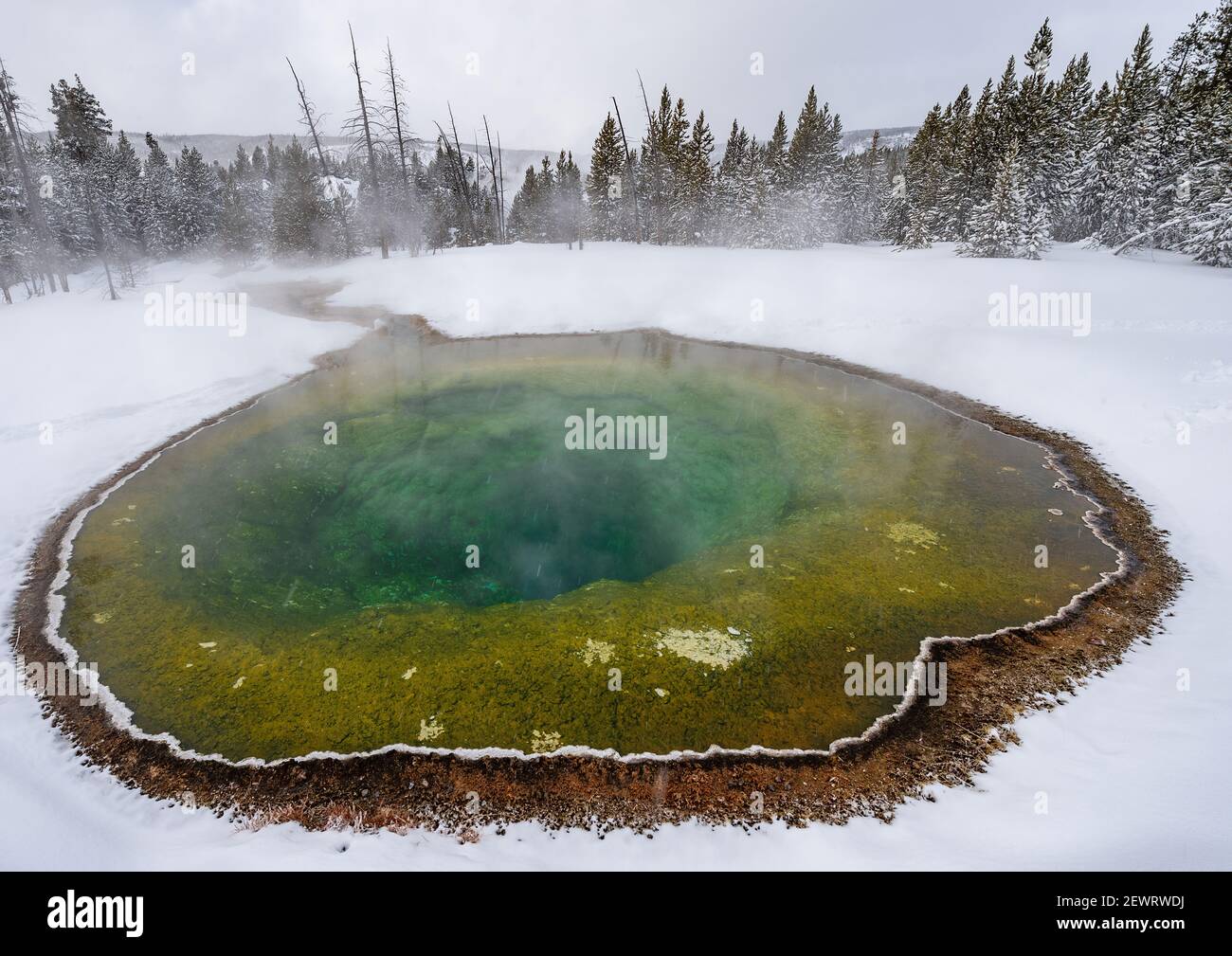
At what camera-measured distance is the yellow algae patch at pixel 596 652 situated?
6582 millimetres

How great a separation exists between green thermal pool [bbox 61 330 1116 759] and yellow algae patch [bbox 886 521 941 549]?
0.05 m

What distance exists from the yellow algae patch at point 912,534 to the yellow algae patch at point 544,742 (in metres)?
6.32

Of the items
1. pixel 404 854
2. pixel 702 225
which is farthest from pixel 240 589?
pixel 702 225

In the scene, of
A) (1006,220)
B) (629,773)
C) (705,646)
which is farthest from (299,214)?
(629,773)

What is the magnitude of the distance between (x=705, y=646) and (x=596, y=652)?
4.51ft

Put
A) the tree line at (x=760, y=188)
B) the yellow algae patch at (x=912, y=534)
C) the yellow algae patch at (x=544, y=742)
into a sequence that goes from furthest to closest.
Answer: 1. the tree line at (x=760, y=188)
2. the yellow algae patch at (x=912, y=534)
3. the yellow algae patch at (x=544, y=742)

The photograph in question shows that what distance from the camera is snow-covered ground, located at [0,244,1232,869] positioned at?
4.39 meters

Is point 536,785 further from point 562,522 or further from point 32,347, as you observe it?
point 32,347

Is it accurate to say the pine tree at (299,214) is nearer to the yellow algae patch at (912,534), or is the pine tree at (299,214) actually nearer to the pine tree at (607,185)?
the pine tree at (607,185)

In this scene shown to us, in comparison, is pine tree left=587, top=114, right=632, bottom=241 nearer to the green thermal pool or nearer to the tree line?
the tree line

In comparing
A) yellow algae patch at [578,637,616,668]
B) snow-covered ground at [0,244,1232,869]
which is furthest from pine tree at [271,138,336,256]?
yellow algae patch at [578,637,616,668]

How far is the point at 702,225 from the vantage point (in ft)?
164

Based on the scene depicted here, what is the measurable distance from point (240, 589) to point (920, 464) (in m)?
12.6

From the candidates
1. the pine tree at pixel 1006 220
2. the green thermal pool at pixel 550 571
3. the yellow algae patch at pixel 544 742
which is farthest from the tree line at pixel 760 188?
the yellow algae patch at pixel 544 742
